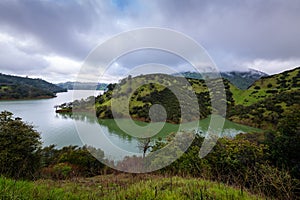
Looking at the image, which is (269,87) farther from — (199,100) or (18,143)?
(18,143)

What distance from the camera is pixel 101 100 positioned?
53656mm

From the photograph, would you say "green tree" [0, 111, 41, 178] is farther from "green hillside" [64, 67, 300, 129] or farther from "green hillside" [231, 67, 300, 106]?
"green hillside" [231, 67, 300, 106]

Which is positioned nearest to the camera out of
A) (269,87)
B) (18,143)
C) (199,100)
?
(18,143)

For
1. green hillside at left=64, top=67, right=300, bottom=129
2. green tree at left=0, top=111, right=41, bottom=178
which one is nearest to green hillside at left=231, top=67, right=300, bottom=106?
green hillside at left=64, top=67, right=300, bottom=129

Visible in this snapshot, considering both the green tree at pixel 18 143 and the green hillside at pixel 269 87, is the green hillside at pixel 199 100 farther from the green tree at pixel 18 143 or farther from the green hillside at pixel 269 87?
the green tree at pixel 18 143

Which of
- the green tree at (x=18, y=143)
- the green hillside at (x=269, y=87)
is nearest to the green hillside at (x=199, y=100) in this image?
the green hillside at (x=269, y=87)

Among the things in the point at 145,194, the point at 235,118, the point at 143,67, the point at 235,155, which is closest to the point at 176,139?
the point at 235,155

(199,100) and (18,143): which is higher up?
(199,100)

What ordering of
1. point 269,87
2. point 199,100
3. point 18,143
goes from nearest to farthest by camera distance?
point 18,143 < point 199,100 < point 269,87

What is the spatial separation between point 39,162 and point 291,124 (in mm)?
16160

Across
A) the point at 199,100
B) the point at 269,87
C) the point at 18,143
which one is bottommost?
the point at 18,143

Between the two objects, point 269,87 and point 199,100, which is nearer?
point 199,100

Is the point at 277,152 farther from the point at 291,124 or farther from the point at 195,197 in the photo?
the point at 195,197

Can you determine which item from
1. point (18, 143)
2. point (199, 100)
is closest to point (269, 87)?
point (199, 100)
